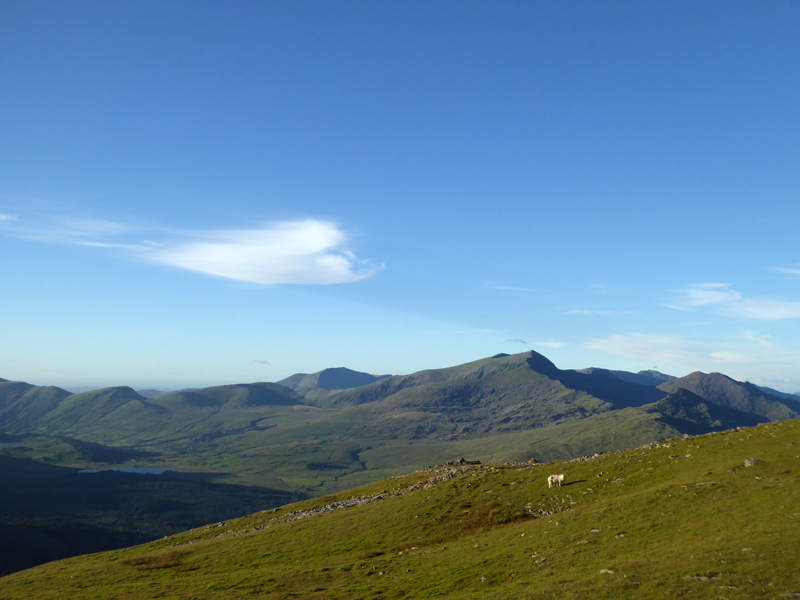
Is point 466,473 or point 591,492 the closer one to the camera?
point 591,492

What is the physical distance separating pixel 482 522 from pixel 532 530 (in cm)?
997

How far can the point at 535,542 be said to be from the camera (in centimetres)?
4325

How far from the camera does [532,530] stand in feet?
155

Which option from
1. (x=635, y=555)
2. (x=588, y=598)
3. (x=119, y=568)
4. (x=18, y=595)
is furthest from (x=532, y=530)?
(x=18, y=595)

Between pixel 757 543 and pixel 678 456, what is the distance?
29.6 meters

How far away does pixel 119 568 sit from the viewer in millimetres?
66438

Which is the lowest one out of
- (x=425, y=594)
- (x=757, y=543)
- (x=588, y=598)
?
(x=425, y=594)

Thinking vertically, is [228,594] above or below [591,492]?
below

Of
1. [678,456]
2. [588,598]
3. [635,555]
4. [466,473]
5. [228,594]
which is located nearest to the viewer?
[588,598]

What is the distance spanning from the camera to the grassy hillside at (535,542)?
31344 millimetres

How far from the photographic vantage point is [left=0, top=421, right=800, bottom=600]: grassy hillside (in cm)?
3134

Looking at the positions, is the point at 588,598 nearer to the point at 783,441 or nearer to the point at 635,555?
the point at 635,555

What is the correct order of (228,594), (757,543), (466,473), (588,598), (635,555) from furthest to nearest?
(466,473) < (228,594) < (635,555) < (757,543) < (588,598)

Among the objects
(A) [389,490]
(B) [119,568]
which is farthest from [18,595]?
(A) [389,490]
